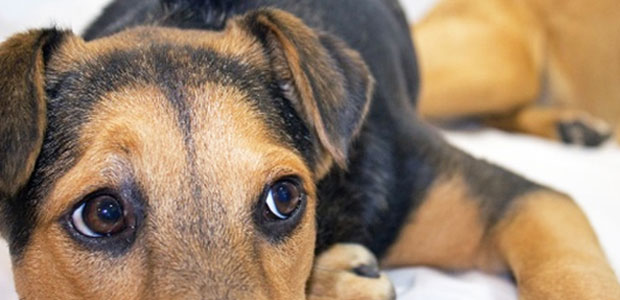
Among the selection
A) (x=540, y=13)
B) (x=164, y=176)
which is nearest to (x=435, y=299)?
(x=164, y=176)

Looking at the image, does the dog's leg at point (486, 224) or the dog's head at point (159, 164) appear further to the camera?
the dog's leg at point (486, 224)

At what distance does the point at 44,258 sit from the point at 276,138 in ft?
A: 1.97

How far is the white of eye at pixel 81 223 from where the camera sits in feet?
6.09

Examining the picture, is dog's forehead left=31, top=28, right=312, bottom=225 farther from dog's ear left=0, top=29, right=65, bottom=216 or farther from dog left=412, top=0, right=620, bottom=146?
dog left=412, top=0, right=620, bottom=146

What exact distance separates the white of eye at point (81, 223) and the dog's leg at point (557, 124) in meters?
2.86

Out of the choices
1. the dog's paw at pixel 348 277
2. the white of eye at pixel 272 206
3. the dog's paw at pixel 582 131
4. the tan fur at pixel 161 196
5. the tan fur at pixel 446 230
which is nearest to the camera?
the tan fur at pixel 161 196

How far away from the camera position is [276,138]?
208cm

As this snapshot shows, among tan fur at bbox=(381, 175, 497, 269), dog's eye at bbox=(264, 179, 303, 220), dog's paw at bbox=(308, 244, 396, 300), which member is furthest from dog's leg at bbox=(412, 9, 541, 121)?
dog's eye at bbox=(264, 179, 303, 220)

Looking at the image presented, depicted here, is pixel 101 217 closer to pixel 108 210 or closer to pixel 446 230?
pixel 108 210

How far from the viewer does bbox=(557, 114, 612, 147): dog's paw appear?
410 cm

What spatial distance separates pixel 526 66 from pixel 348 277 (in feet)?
7.84

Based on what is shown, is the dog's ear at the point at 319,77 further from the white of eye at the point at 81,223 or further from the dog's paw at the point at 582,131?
the dog's paw at the point at 582,131

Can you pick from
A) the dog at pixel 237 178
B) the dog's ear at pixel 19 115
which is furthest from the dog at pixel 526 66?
the dog's ear at pixel 19 115

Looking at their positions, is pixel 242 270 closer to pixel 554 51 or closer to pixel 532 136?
pixel 532 136
